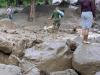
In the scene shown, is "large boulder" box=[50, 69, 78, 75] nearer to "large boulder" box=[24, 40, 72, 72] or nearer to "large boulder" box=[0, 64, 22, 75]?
"large boulder" box=[24, 40, 72, 72]

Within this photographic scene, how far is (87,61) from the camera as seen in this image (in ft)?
29.5

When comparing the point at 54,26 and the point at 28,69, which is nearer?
the point at 28,69

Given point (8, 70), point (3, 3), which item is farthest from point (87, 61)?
point (3, 3)

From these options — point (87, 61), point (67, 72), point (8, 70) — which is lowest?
point (67, 72)

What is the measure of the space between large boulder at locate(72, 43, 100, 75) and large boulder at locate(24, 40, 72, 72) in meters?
0.46

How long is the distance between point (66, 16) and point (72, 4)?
14.2ft

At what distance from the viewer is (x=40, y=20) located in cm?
2481

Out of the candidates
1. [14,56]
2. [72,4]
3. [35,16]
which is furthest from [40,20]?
[14,56]

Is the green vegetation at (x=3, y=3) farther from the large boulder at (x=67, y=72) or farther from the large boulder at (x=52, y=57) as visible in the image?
the large boulder at (x=67, y=72)

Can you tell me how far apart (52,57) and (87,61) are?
98 cm

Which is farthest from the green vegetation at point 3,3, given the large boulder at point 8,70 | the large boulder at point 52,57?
the large boulder at point 8,70

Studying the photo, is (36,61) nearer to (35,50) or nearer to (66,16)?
(35,50)

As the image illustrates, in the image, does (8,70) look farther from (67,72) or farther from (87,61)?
(87,61)

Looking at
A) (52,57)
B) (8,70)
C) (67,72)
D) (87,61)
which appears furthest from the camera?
(52,57)
